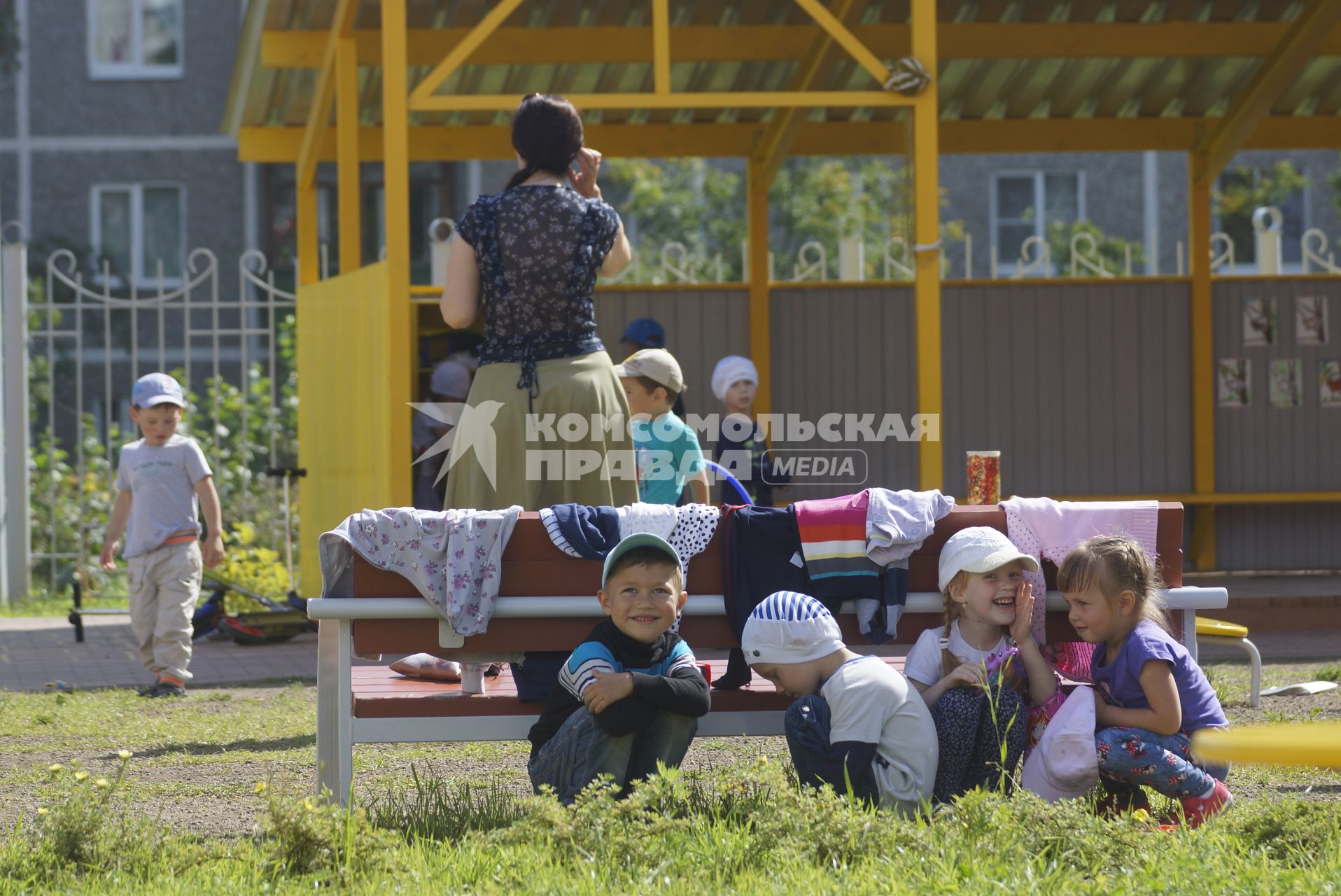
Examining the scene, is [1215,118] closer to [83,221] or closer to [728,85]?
[728,85]

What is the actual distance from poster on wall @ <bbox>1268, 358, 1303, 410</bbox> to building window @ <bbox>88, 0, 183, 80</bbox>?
62.0 feet

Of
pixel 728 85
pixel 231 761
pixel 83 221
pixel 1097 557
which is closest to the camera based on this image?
pixel 1097 557

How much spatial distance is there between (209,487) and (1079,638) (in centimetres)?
480

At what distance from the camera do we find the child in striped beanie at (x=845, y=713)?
4.50 m

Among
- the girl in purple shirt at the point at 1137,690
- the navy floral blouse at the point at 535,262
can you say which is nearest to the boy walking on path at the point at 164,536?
the navy floral blouse at the point at 535,262

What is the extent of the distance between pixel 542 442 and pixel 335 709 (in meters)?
1.13

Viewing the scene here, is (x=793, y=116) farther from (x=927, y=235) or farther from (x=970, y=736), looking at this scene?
(x=970, y=736)

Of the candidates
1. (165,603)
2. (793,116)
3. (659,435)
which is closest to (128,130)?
(793,116)

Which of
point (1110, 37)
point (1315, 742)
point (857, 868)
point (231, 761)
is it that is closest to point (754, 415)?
point (1110, 37)

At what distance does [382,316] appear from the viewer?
866 centimetres

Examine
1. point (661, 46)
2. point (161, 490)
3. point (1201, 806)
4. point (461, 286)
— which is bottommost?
point (1201, 806)

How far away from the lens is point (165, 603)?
26.7 ft

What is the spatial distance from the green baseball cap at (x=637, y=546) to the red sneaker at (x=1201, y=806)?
1.53 metres

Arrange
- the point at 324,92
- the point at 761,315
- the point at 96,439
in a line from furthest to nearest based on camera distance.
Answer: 1. the point at 96,439
2. the point at 761,315
3. the point at 324,92
